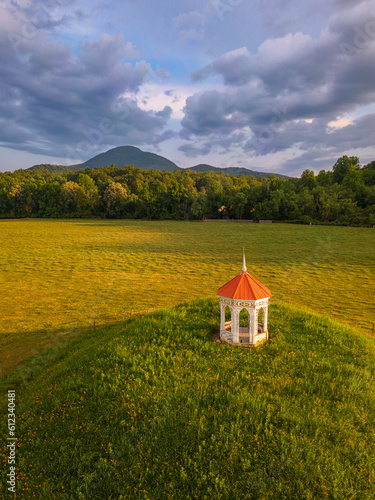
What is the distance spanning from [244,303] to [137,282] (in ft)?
45.6

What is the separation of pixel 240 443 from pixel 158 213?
100m

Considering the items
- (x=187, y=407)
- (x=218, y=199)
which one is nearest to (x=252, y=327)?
(x=187, y=407)

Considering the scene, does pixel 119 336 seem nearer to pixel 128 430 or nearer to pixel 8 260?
pixel 128 430

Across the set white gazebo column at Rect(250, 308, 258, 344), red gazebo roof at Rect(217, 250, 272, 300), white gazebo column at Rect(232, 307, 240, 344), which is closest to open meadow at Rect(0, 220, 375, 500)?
white gazebo column at Rect(232, 307, 240, 344)

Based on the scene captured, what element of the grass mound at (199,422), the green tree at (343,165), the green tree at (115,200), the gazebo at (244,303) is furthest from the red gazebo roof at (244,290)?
the green tree at (343,165)

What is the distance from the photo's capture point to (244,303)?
30.3 feet

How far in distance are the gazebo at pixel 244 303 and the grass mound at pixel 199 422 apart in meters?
0.55

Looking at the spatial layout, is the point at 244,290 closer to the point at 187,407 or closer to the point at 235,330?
the point at 235,330

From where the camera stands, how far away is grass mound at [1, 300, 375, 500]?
553 centimetres

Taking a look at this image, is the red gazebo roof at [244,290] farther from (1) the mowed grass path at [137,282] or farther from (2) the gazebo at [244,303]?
(1) the mowed grass path at [137,282]

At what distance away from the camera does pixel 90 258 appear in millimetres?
31234

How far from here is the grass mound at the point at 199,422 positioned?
218 inches

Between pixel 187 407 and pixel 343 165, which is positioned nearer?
pixel 187 407

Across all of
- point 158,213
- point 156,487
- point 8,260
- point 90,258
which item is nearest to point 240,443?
point 156,487
